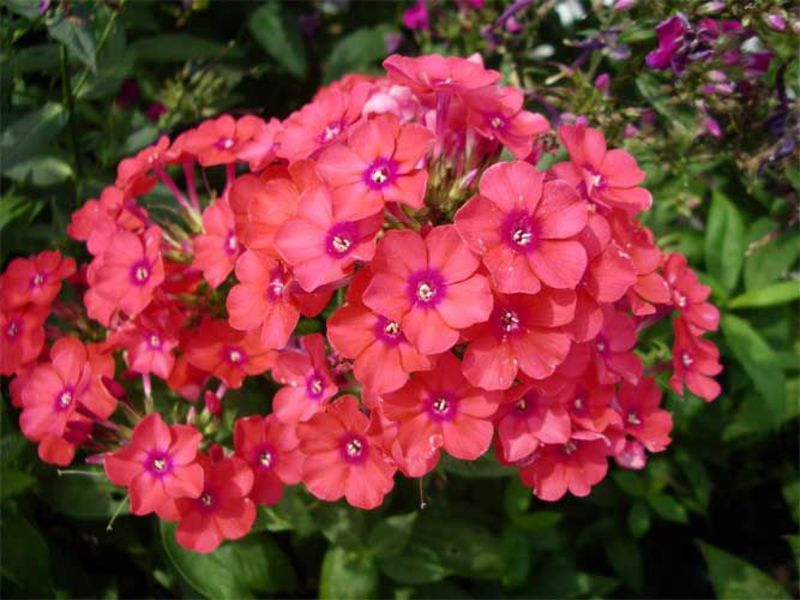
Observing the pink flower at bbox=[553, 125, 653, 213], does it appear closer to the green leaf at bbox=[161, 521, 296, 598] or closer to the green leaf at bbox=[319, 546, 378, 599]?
the green leaf at bbox=[319, 546, 378, 599]

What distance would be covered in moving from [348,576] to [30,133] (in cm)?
111

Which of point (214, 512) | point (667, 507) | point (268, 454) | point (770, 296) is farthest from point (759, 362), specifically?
point (214, 512)

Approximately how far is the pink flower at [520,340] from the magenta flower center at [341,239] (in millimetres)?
211

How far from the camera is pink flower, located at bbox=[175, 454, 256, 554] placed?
1.38m

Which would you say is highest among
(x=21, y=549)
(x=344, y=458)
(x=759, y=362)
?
(x=344, y=458)

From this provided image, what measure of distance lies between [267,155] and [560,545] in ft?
3.96

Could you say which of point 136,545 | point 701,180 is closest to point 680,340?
point 701,180

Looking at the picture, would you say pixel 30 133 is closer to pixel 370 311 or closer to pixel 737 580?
pixel 370 311

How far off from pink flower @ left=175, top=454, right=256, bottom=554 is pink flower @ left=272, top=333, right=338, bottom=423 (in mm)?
143

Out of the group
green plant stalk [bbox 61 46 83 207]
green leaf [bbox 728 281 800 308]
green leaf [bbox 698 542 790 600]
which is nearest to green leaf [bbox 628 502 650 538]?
green leaf [bbox 698 542 790 600]

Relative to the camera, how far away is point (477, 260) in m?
1.13

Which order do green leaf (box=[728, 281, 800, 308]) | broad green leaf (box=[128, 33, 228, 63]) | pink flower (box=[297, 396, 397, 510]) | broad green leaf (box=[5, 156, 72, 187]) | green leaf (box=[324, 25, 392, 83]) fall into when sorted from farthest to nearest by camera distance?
green leaf (box=[324, 25, 392, 83]), broad green leaf (box=[128, 33, 228, 63]), green leaf (box=[728, 281, 800, 308]), broad green leaf (box=[5, 156, 72, 187]), pink flower (box=[297, 396, 397, 510])

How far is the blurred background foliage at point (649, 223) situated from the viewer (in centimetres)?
163

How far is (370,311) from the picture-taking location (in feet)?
3.85
